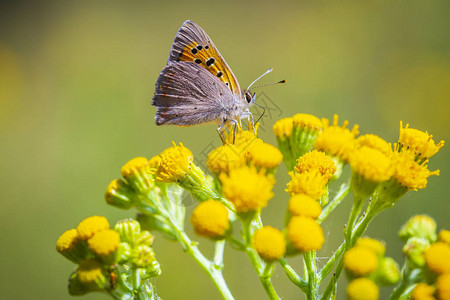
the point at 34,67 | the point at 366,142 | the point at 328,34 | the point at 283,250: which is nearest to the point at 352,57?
the point at 328,34

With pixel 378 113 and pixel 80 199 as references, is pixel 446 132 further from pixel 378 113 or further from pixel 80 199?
pixel 80 199

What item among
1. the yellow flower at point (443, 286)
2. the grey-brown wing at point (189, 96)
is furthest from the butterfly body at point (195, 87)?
the yellow flower at point (443, 286)

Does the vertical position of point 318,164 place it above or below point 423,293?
above

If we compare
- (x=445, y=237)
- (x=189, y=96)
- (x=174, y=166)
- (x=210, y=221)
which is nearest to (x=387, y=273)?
(x=445, y=237)

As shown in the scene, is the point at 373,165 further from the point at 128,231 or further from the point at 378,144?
the point at 128,231

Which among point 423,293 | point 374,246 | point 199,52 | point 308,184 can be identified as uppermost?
point 199,52

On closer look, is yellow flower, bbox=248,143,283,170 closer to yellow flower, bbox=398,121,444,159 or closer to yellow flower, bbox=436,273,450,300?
yellow flower, bbox=398,121,444,159

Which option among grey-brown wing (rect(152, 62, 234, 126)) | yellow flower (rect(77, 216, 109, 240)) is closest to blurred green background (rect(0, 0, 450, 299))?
grey-brown wing (rect(152, 62, 234, 126))
